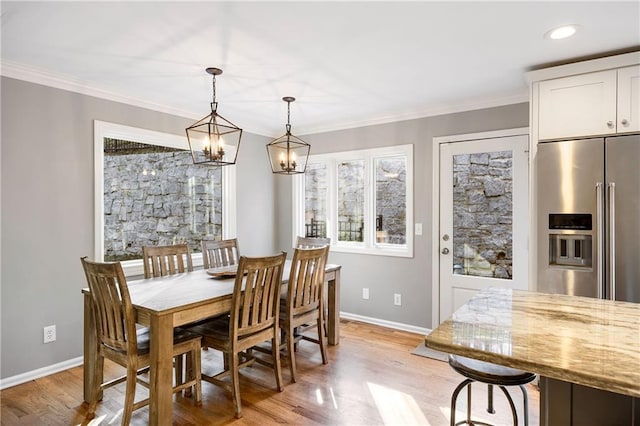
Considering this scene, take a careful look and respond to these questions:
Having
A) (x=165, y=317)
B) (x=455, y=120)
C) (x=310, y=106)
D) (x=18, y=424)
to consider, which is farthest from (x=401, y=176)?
(x=18, y=424)

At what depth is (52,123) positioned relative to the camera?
304cm

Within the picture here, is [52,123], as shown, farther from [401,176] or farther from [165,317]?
[401,176]

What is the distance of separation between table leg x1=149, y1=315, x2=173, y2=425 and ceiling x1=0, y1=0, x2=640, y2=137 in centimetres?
177

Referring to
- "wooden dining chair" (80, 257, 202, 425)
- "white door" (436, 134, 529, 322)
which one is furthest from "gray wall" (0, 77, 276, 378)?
"white door" (436, 134, 529, 322)

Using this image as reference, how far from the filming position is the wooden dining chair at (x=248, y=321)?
2396 mm

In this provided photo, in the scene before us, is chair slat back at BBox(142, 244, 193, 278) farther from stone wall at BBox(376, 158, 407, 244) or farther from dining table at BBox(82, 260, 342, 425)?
stone wall at BBox(376, 158, 407, 244)

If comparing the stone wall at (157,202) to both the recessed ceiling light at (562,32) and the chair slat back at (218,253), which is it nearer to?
the chair slat back at (218,253)

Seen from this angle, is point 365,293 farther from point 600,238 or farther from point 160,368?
point 160,368

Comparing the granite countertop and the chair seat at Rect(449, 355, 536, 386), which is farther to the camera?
the chair seat at Rect(449, 355, 536, 386)

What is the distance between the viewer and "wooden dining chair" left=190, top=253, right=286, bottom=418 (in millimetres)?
2396

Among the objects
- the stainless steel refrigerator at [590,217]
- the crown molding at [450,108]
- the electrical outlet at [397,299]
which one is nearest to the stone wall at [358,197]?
the crown molding at [450,108]

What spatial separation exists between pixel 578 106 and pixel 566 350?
2.25m

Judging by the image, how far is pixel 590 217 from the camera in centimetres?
258

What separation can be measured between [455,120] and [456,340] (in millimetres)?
3098
